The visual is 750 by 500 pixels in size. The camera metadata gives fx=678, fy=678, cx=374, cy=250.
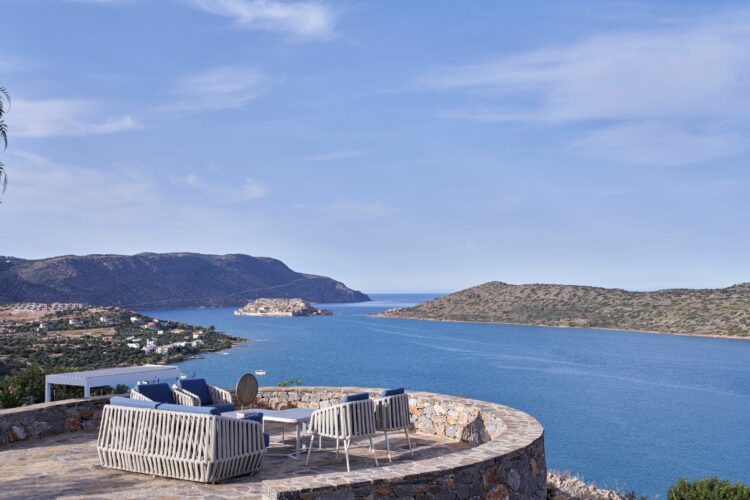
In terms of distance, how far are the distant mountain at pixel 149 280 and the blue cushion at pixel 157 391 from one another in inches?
3632

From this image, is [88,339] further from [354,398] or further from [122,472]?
[354,398]

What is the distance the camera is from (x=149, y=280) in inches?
5443

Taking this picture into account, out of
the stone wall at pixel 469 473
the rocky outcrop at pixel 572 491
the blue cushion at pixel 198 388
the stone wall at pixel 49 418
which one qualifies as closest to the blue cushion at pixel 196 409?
the stone wall at pixel 469 473

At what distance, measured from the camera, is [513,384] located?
50969 millimetres

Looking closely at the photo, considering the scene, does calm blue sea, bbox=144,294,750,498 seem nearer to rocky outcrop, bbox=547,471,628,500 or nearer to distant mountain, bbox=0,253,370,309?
rocky outcrop, bbox=547,471,628,500

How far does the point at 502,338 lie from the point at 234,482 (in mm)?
81963

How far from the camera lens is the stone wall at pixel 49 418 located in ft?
26.0

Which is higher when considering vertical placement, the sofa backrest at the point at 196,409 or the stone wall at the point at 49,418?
the sofa backrest at the point at 196,409

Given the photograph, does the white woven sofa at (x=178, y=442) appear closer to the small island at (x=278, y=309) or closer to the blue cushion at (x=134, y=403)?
the blue cushion at (x=134, y=403)

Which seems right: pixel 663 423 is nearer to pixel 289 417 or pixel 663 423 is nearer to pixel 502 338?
pixel 289 417

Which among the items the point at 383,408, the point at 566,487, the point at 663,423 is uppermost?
the point at 383,408

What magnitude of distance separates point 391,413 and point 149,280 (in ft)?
456

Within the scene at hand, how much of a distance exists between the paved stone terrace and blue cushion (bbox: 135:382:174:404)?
0.80 m

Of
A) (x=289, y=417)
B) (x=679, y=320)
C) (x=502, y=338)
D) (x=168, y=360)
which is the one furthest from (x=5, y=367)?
(x=679, y=320)
